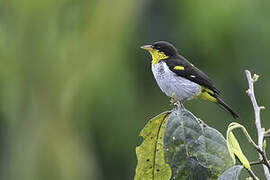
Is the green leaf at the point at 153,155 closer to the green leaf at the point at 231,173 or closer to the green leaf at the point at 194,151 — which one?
the green leaf at the point at 194,151

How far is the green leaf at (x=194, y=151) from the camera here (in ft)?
5.74

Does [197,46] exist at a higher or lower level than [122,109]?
higher

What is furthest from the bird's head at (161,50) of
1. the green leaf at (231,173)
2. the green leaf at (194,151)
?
the green leaf at (231,173)

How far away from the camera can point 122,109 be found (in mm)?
13680

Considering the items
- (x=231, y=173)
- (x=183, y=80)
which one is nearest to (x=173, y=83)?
(x=183, y=80)

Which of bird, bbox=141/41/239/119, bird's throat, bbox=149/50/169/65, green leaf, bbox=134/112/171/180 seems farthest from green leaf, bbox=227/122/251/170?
bird's throat, bbox=149/50/169/65

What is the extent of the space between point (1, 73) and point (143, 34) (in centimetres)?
315

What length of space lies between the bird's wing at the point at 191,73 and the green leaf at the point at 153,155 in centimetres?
219

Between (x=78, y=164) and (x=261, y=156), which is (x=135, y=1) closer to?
(x=78, y=164)

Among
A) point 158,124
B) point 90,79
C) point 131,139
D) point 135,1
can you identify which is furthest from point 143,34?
point 158,124

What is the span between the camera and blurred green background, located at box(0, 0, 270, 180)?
1086cm

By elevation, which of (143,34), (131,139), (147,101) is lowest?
(131,139)

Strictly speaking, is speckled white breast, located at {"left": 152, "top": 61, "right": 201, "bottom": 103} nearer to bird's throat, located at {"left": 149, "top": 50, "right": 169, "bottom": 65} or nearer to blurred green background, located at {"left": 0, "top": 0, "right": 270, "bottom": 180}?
bird's throat, located at {"left": 149, "top": 50, "right": 169, "bottom": 65}

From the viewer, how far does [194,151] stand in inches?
70.4
